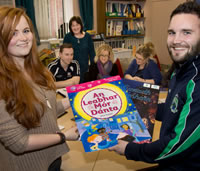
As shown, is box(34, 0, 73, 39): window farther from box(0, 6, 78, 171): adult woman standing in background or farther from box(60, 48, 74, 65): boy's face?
box(0, 6, 78, 171): adult woman standing in background

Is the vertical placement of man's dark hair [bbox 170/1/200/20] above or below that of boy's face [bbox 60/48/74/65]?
above

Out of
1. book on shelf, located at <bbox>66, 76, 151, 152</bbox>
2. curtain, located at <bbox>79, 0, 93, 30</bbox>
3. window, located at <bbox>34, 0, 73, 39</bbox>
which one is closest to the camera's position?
book on shelf, located at <bbox>66, 76, 151, 152</bbox>

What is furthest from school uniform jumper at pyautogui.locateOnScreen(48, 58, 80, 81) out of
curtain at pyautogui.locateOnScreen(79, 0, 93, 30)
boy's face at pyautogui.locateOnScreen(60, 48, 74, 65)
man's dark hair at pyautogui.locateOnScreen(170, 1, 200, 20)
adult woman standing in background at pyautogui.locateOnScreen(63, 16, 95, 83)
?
curtain at pyautogui.locateOnScreen(79, 0, 93, 30)

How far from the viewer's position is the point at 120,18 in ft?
16.1

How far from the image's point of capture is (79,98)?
1.09m

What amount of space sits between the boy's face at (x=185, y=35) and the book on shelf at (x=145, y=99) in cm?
33

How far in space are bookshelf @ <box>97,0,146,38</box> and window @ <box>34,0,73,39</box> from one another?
0.76 m

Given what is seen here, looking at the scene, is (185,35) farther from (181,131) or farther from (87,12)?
(87,12)

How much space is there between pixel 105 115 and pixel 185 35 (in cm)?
56

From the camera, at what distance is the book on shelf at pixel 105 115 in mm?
994

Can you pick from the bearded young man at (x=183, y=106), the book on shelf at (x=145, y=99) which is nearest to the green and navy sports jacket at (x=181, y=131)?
the bearded young man at (x=183, y=106)

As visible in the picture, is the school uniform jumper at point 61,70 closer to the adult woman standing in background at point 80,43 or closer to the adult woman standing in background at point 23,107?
the adult woman standing in background at point 80,43

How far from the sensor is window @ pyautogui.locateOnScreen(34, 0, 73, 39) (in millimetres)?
4088

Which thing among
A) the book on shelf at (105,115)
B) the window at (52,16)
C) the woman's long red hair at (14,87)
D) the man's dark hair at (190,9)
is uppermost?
the window at (52,16)
